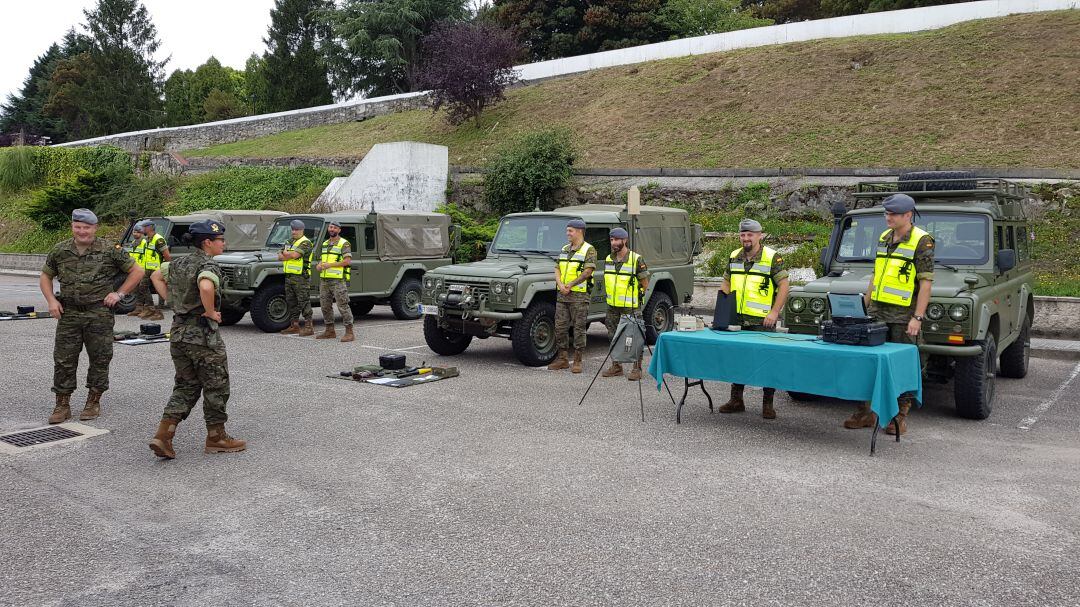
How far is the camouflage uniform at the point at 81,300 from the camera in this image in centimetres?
705

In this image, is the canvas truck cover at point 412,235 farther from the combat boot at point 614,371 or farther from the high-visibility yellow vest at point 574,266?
the combat boot at point 614,371

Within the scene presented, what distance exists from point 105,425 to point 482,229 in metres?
14.5

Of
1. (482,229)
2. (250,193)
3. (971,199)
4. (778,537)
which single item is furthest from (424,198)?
(778,537)

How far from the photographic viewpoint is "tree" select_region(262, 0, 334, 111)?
177ft

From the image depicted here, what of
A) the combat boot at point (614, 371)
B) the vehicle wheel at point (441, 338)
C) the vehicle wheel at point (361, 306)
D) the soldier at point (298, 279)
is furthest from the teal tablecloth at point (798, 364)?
the vehicle wheel at point (361, 306)

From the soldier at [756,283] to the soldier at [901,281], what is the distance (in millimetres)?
750

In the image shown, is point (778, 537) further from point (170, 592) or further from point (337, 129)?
point (337, 129)

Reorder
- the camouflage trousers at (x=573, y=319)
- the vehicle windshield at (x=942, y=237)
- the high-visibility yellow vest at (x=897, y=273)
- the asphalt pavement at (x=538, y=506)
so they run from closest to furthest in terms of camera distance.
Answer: the asphalt pavement at (x=538, y=506), the high-visibility yellow vest at (x=897, y=273), the vehicle windshield at (x=942, y=237), the camouflage trousers at (x=573, y=319)

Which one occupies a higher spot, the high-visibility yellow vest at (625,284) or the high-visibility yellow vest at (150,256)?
the high-visibility yellow vest at (150,256)

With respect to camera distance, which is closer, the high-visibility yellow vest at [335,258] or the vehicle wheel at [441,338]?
the vehicle wheel at [441,338]

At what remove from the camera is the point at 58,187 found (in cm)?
3066

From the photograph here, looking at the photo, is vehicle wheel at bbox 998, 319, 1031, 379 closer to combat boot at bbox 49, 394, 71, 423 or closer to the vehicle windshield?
the vehicle windshield

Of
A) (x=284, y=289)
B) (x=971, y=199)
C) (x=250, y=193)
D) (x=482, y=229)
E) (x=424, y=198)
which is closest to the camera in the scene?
(x=971, y=199)

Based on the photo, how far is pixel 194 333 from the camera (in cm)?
595
